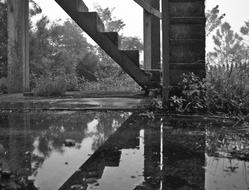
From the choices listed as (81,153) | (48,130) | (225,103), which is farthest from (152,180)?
(225,103)

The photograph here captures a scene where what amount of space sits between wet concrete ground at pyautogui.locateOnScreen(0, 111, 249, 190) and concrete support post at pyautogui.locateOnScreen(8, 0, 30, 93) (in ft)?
16.6

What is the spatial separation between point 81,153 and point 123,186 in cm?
62

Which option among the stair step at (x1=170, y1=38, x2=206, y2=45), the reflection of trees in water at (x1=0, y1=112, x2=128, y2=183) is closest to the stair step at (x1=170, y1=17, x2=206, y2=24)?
the stair step at (x1=170, y1=38, x2=206, y2=45)

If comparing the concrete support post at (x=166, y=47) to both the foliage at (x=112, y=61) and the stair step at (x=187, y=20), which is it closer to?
the stair step at (x=187, y=20)

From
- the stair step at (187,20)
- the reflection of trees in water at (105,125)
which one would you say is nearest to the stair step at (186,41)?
the stair step at (187,20)

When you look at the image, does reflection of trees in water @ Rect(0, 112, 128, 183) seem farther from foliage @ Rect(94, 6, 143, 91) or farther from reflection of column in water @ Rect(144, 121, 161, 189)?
foliage @ Rect(94, 6, 143, 91)

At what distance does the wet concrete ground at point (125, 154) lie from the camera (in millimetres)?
1360

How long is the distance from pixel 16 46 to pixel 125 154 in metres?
6.75

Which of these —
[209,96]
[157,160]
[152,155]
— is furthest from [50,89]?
[157,160]

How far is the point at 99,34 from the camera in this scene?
4.95 m

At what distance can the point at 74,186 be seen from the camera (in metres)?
1.30

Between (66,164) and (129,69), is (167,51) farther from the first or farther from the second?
(66,164)

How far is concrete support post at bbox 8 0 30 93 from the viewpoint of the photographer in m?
7.84

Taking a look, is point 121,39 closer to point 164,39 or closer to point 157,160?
point 164,39
